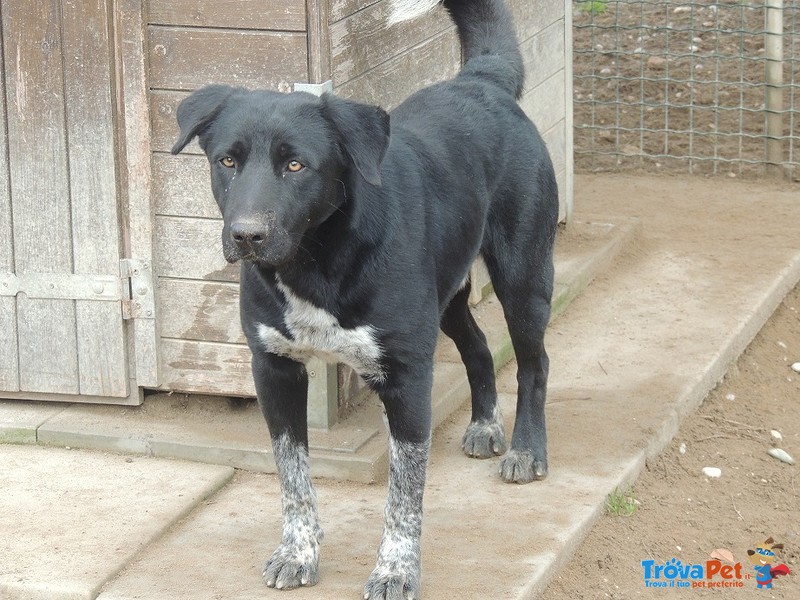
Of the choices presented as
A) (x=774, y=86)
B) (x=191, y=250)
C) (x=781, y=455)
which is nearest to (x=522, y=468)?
(x=781, y=455)

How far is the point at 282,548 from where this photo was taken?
3963 mm

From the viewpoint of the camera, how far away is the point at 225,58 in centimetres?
466

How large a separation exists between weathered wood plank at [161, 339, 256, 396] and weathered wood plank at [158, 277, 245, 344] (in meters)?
0.04

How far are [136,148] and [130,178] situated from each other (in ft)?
0.38

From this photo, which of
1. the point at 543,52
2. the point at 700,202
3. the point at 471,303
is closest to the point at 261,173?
the point at 471,303

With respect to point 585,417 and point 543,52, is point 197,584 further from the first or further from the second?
point 543,52

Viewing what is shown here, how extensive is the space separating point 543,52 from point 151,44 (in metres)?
2.70

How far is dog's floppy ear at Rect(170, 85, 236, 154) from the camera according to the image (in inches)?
143

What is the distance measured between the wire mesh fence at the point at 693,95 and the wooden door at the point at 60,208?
4474 millimetres

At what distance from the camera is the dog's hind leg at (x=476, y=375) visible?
16.2 ft

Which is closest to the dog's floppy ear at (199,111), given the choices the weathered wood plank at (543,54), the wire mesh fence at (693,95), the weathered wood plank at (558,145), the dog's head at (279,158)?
the dog's head at (279,158)

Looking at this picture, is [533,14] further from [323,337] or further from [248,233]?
[248,233]

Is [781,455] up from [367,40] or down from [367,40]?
down

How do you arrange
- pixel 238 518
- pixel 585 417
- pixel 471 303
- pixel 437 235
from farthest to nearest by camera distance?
pixel 471 303
pixel 585 417
pixel 238 518
pixel 437 235
